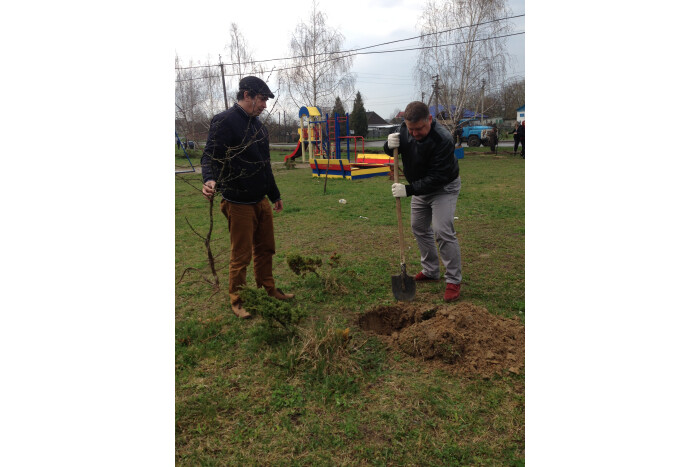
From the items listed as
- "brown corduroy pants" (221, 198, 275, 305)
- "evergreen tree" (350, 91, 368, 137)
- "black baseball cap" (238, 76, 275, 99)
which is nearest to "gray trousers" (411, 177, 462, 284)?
"brown corduroy pants" (221, 198, 275, 305)

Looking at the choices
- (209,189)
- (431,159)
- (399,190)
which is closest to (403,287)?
(399,190)

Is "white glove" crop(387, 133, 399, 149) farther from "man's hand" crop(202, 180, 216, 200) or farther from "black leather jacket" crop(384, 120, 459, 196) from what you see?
"man's hand" crop(202, 180, 216, 200)

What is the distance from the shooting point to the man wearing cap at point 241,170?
338 centimetres

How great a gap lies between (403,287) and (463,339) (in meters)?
1.04

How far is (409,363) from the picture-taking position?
117 inches

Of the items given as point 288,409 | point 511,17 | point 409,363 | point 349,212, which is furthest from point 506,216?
point 511,17

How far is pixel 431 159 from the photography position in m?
4.00

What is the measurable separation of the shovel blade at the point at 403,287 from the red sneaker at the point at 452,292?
319 millimetres

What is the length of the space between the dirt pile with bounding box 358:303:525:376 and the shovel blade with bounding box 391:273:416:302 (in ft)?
1.46

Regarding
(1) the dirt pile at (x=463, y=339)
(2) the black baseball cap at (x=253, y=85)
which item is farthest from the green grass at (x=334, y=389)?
(2) the black baseball cap at (x=253, y=85)

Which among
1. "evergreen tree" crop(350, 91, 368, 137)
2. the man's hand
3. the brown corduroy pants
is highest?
"evergreen tree" crop(350, 91, 368, 137)

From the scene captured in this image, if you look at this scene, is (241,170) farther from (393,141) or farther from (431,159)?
(431,159)

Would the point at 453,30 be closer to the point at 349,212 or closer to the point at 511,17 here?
the point at 511,17

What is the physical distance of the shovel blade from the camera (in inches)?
156
